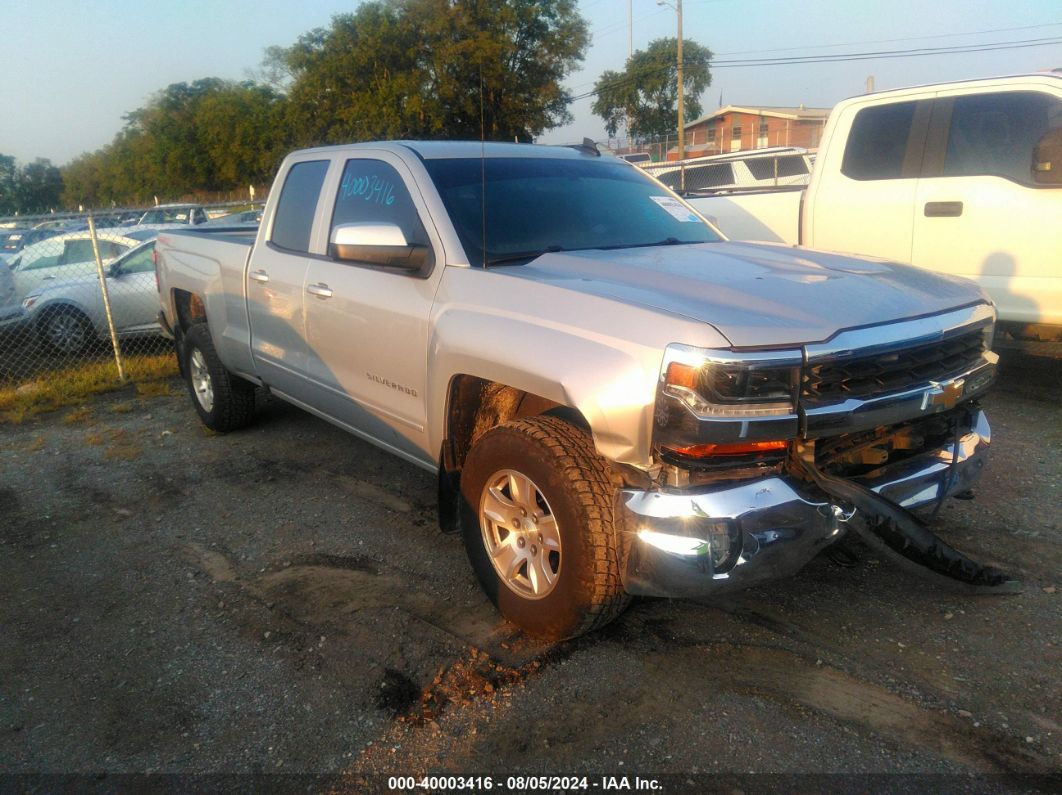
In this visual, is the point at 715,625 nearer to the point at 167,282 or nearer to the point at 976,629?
the point at 976,629

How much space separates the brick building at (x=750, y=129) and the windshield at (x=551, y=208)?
3690 cm

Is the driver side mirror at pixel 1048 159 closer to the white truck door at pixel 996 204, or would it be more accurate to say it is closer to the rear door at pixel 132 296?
the white truck door at pixel 996 204

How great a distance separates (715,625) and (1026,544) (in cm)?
168

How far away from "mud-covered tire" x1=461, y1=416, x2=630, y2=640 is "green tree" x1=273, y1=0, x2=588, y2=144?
37.0 m

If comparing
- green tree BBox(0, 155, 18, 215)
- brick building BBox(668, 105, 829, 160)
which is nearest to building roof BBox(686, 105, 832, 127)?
brick building BBox(668, 105, 829, 160)

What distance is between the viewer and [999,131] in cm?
583

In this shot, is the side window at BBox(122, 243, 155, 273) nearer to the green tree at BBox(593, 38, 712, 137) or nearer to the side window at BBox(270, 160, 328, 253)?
the side window at BBox(270, 160, 328, 253)

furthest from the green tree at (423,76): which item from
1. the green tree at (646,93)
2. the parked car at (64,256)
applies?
the parked car at (64,256)

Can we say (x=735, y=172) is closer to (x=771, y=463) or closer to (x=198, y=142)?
(x=771, y=463)

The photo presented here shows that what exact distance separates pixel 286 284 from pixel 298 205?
53cm

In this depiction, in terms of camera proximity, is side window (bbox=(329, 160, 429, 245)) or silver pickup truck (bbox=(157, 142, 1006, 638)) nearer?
silver pickup truck (bbox=(157, 142, 1006, 638))

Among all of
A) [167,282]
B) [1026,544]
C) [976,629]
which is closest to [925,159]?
[1026,544]

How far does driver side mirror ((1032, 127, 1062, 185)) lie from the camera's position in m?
5.20

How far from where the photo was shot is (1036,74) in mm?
5715
